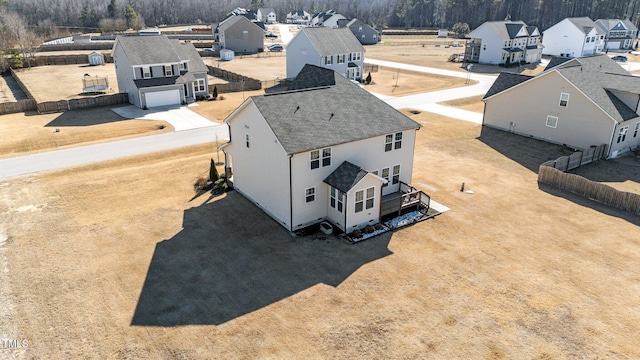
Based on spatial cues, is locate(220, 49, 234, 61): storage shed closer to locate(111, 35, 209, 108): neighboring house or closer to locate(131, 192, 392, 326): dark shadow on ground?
locate(111, 35, 209, 108): neighboring house

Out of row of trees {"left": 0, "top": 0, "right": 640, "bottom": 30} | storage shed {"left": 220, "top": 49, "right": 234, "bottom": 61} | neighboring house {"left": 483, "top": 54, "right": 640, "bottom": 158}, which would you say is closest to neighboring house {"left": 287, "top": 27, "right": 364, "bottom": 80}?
storage shed {"left": 220, "top": 49, "right": 234, "bottom": 61}

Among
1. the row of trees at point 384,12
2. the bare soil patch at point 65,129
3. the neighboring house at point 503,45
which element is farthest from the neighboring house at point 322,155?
the row of trees at point 384,12

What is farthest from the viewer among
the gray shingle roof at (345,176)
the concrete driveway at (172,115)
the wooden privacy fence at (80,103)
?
the wooden privacy fence at (80,103)

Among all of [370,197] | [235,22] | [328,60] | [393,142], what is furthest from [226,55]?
[370,197]

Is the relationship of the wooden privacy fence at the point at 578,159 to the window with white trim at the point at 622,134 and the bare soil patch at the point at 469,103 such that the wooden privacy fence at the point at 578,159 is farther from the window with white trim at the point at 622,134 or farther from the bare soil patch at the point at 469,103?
the bare soil patch at the point at 469,103

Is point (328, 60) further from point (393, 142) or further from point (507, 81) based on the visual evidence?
point (393, 142)
